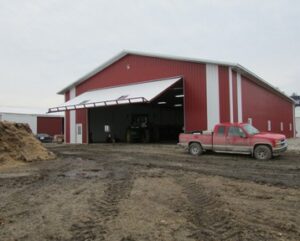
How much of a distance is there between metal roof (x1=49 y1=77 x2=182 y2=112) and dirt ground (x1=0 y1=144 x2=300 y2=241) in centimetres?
1112

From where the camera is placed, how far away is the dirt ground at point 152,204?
5.20m

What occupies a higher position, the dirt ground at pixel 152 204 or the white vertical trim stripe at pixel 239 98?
the white vertical trim stripe at pixel 239 98

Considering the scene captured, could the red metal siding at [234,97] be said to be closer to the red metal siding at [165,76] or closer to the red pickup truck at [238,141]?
the red metal siding at [165,76]

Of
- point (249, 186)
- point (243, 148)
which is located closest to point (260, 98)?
point (243, 148)

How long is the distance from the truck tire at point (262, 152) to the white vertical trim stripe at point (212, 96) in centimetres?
666

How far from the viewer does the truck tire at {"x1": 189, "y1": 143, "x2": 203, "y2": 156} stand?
17094 millimetres

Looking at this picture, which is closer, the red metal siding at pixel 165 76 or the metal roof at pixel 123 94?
the red metal siding at pixel 165 76

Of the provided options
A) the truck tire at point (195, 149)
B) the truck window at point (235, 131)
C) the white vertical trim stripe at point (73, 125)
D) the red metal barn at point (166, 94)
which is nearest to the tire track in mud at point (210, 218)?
the truck window at point (235, 131)

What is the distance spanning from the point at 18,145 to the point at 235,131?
1052 cm

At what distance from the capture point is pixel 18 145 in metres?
15.8

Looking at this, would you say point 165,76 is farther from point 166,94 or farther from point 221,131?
point 221,131

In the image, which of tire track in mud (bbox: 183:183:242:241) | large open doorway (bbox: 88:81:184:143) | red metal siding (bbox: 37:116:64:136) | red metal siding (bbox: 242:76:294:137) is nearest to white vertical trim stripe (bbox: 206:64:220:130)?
red metal siding (bbox: 242:76:294:137)

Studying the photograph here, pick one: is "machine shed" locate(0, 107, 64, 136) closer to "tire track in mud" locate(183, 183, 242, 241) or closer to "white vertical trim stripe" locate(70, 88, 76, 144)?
"white vertical trim stripe" locate(70, 88, 76, 144)

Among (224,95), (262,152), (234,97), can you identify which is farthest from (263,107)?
(262,152)
